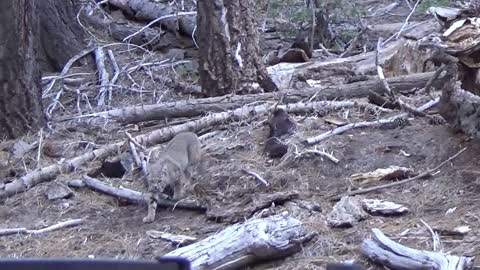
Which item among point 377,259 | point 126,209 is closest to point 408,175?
point 377,259

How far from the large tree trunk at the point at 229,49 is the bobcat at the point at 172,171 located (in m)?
2.32

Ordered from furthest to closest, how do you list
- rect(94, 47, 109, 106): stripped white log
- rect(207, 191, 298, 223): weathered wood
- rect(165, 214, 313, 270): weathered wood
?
rect(94, 47, 109, 106): stripped white log → rect(207, 191, 298, 223): weathered wood → rect(165, 214, 313, 270): weathered wood

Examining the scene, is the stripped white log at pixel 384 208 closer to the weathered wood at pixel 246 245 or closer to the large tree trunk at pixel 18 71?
the weathered wood at pixel 246 245

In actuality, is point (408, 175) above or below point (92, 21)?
above

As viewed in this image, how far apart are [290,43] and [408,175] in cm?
557

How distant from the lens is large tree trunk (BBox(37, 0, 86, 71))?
11641mm

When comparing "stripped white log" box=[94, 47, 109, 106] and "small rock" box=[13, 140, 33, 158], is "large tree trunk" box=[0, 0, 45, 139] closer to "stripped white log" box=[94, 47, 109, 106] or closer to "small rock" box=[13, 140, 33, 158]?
"small rock" box=[13, 140, 33, 158]

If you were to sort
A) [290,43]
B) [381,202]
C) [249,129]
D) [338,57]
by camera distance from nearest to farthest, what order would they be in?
[381,202]
[249,129]
[338,57]
[290,43]

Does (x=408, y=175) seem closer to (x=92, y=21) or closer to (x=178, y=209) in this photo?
(x=178, y=209)

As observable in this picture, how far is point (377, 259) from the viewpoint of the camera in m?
5.34

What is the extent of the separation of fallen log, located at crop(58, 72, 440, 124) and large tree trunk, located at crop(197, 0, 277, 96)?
1.60ft

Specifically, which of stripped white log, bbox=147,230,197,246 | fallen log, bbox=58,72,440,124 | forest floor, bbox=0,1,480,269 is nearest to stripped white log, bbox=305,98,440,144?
forest floor, bbox=0,1,480,269

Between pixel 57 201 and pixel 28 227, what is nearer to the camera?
pixel 28 227

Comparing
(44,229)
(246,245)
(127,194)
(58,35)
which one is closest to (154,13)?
(58,35)
